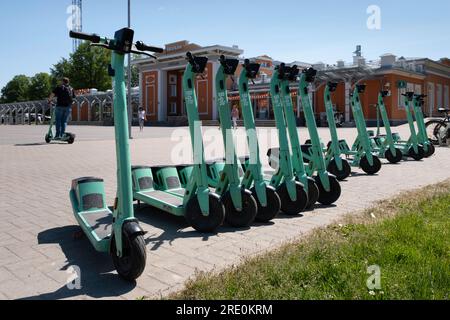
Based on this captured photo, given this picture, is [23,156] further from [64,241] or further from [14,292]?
[14,292]

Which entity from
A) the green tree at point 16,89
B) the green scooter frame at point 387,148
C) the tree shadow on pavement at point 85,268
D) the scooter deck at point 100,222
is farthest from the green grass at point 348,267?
the green tree at point 16,89

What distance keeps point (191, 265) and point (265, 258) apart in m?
0.61

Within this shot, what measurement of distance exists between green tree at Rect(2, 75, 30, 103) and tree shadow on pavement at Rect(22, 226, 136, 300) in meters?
95.3

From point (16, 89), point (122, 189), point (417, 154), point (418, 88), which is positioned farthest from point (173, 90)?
point (16, 89)

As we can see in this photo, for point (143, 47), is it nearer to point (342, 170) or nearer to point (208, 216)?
point (208, 216)

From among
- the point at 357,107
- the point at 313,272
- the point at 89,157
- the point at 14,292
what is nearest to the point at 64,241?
the point at 14,292

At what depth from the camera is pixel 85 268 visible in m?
3.36

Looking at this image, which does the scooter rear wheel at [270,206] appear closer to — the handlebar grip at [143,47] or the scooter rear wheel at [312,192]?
the scooter rear wheel at [312,192]

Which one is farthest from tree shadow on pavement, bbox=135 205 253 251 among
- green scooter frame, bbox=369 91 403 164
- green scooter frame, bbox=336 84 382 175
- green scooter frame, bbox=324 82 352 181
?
green scooter frame, bbox=369 91 403 164

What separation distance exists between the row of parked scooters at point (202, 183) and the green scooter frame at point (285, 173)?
0.04 ft

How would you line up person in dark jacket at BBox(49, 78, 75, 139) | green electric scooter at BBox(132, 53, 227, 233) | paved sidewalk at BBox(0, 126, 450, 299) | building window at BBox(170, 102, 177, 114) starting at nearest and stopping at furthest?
paved sidewalk at BBox(0, 126, 450, 299)
green electric scooter at BBox(132, 53, 227, 233)
person in dark jacket at BBox(49, 78, 75, 139)
building window at BBox(170, 102, 177, 114)

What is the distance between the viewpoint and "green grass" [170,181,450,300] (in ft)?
8.93

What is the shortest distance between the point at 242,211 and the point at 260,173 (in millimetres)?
503

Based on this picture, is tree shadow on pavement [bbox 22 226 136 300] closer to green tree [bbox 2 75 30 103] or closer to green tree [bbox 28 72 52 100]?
green tree [bbox 28 72 52 100]
